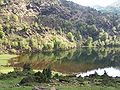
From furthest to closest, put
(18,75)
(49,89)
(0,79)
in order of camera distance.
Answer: (18,75) < (0,79) < (49,89)

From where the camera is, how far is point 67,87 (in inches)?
2122

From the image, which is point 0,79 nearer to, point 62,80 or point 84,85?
point 62,80

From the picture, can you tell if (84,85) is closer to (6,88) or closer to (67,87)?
(67,87)

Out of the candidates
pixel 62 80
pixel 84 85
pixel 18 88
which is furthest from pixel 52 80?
pixel 18 88

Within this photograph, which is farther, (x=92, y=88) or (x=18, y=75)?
(x=18, y=75)

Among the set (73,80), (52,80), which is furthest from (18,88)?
(73,80)

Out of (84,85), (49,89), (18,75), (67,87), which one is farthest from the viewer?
(18,75)

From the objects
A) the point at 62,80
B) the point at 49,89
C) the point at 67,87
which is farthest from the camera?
the point at 62,80

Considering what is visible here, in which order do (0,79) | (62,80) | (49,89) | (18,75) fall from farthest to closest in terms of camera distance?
(18,75) < (0,79) < (62,80) < (49,89)

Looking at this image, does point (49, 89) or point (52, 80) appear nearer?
point (49, 89)

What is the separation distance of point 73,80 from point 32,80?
875 centimetres

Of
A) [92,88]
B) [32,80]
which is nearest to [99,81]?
[92,88]

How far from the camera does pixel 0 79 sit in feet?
218

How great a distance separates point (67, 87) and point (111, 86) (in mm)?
9234
